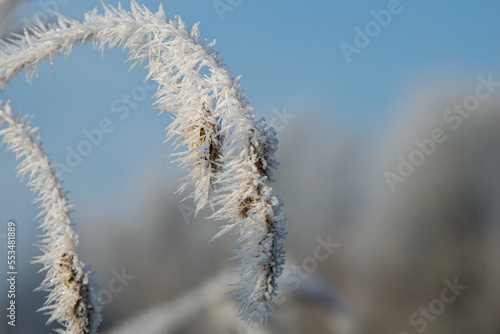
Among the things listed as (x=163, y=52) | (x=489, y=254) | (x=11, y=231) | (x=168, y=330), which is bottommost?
(x=168, y=330)

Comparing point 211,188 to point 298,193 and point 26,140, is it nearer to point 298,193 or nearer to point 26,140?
point 26,140

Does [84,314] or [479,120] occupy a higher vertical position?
[479,120]

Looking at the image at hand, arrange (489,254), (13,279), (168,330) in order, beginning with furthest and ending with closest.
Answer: (489,254) → (13,279) → (168,330)

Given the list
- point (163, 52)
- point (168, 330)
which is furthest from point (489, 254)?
point (163, 52)
